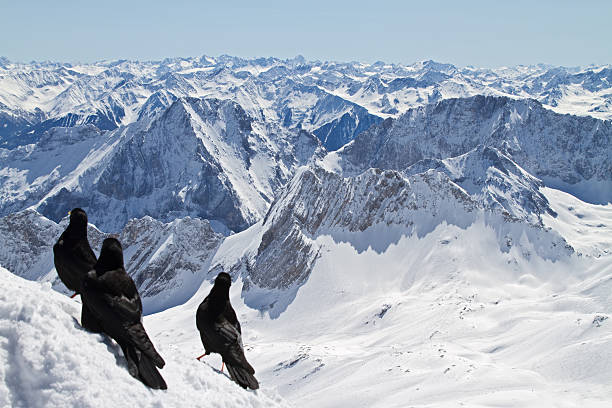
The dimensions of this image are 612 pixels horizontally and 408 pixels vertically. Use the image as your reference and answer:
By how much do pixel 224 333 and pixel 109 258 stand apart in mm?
5457

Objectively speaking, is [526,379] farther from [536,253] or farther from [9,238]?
[9,238]

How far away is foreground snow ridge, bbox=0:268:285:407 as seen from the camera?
12.9 metres

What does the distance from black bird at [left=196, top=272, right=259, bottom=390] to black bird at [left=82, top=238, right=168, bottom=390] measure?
4.01 meters

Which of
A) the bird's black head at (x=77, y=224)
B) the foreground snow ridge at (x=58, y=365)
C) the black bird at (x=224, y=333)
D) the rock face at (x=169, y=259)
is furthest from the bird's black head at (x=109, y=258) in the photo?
the rock face at (x=169, y=259)

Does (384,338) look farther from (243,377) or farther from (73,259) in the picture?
(73,259)

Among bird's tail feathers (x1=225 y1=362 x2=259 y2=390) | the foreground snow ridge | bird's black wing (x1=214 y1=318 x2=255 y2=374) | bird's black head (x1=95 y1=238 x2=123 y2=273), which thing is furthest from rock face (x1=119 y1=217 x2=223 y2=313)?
the foreground snow ridge

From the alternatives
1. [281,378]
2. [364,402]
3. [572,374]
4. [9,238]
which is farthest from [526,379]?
[9,238]

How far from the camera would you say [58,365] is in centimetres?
1335

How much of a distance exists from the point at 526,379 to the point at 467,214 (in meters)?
87.0

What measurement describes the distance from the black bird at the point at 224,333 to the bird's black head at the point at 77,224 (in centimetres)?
485

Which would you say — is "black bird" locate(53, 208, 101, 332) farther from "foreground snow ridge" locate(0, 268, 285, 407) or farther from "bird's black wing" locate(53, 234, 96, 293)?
"foreground snow ridge" locate(0, 268, 285, 407)

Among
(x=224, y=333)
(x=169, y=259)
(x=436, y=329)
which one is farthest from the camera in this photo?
(x=169, y=259)

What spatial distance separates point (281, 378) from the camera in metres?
89.9

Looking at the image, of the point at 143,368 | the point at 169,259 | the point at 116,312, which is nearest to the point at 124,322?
the point at 116,312
